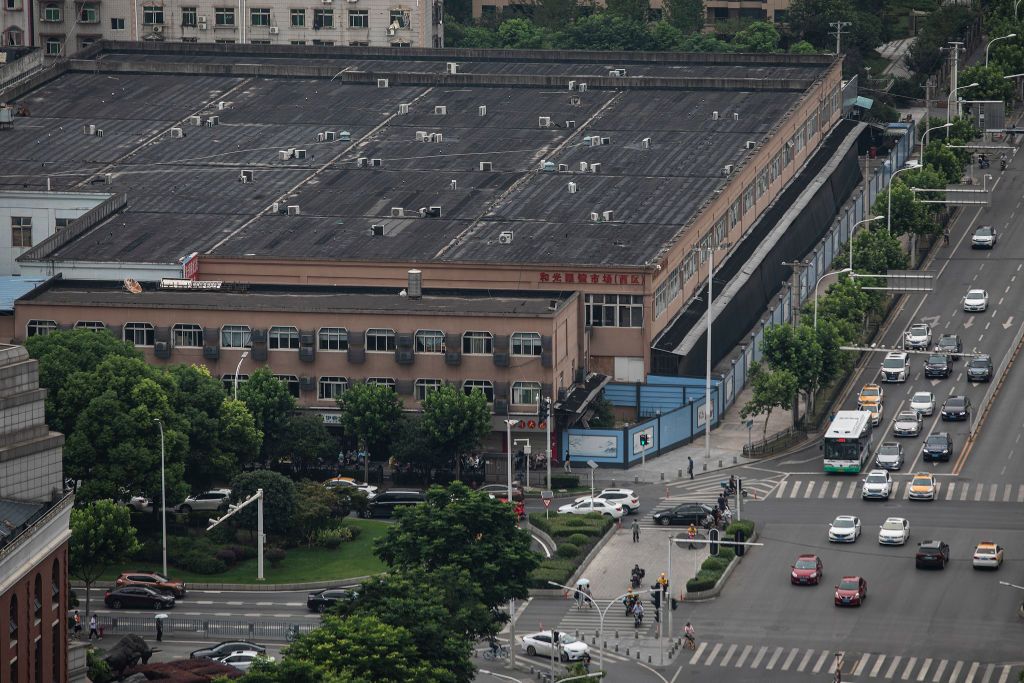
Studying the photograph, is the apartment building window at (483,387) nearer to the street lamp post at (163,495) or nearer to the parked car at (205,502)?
the parked car at (205,502)

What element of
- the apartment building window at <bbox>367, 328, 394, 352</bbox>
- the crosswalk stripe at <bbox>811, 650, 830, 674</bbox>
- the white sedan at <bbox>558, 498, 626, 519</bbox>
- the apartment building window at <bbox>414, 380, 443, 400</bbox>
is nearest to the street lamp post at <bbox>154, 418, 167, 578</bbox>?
the apartment building window at <bbox>367, 328, 394, 352</bbox>

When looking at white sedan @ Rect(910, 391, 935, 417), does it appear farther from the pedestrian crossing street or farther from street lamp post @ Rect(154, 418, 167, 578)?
street lamp post @ Rect(154, 418, 167, 578)

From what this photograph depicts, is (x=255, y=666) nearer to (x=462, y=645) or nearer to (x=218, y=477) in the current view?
(x=462, y=645)

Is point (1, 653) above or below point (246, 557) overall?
above

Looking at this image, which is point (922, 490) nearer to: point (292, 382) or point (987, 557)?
point (987, 557)

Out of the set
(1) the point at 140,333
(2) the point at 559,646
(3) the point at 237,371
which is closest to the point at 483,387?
(3) the point at 237,371

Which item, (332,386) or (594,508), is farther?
(332,386)

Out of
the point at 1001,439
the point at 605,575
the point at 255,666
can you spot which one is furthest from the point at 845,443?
the point at 255,666
